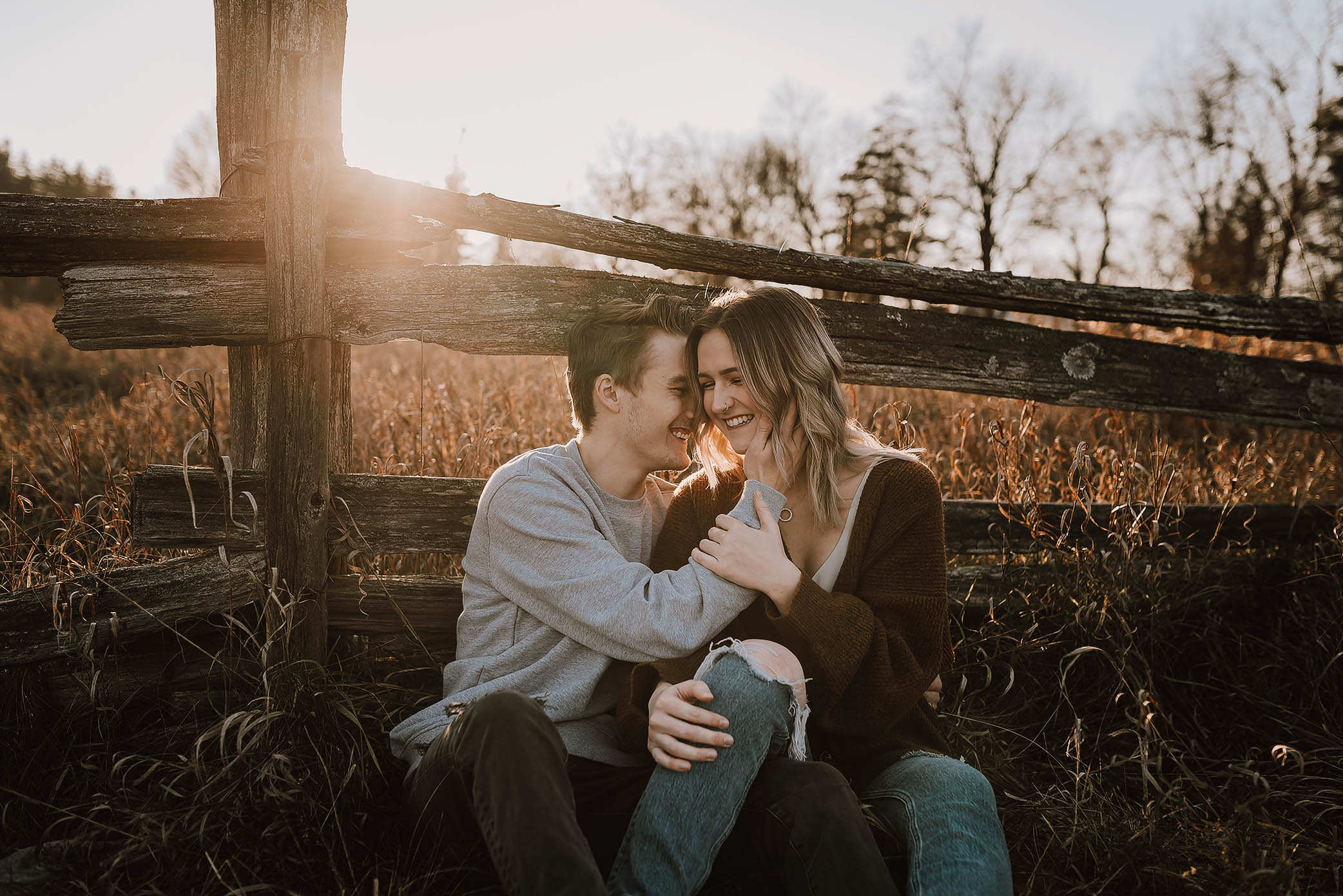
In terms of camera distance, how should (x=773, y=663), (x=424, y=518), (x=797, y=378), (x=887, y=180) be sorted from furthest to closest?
(x=887, y=180) < (x=424, y=518) < (x=797, y=378) < (x=773, y=663)

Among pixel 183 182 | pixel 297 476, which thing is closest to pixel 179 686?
pixel 297 476

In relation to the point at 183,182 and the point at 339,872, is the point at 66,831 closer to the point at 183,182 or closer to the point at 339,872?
the point at 339,872

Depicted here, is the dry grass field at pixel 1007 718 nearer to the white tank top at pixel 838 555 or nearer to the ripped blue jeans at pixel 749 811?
the ripped blue jeans at pixel 749 811

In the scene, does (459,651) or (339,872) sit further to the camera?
(459,651)

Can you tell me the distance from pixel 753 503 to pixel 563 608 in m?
0.60

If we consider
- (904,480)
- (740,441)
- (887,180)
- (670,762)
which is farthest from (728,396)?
(887,180)

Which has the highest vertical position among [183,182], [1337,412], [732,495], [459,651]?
[183,182]

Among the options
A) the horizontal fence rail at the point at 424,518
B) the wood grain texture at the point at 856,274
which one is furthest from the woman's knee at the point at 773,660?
the wood grain texture at the point at 856,274

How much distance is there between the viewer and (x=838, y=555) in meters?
2.24

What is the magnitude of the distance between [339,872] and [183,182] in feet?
88.8

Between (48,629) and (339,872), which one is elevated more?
(48,629)

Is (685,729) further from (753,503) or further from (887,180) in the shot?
(887,180)

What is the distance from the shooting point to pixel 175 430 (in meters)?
4.88

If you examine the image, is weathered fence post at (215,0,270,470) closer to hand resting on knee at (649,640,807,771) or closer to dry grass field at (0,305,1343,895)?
dry grass field at (0,305,1343,895)
